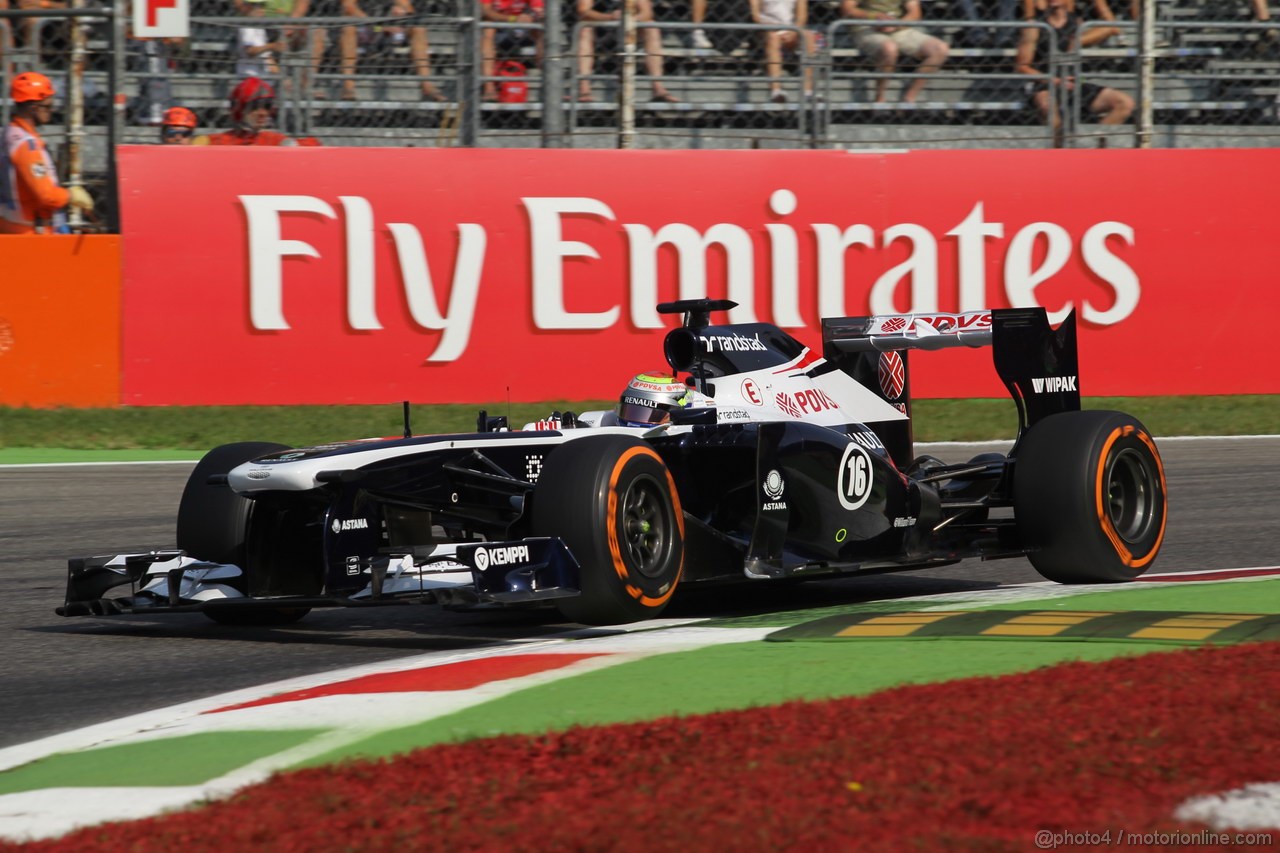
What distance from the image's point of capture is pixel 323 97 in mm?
14445

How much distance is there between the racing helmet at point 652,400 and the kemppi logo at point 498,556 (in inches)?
48.3

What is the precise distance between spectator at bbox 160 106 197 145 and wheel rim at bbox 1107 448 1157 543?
886 centimetres

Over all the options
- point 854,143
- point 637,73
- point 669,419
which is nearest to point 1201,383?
point 854,143

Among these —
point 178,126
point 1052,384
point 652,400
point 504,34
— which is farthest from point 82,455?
point 1052,384

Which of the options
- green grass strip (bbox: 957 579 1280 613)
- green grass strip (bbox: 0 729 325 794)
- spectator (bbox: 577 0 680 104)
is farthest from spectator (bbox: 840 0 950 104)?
green grass strip (bbox: 0 729 325 794)

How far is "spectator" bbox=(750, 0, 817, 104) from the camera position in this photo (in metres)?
15.1

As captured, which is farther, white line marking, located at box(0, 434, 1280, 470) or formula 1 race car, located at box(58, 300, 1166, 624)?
white line marking, located at box(0, 434, 1280, 470)

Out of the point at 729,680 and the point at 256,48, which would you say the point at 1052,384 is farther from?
the point at 256,48

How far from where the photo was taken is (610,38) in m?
15.0

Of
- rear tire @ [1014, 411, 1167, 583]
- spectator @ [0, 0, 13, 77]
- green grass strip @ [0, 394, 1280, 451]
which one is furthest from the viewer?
spectator @ [0, 0, 13, 77]

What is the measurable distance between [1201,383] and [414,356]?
6521 millimetres

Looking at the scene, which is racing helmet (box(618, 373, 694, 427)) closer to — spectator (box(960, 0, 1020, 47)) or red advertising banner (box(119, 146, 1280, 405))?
red advertising banner (box(119, 146, 1280, 405))

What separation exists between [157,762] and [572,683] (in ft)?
4.22

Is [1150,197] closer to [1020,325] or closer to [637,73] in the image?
[637,73]
